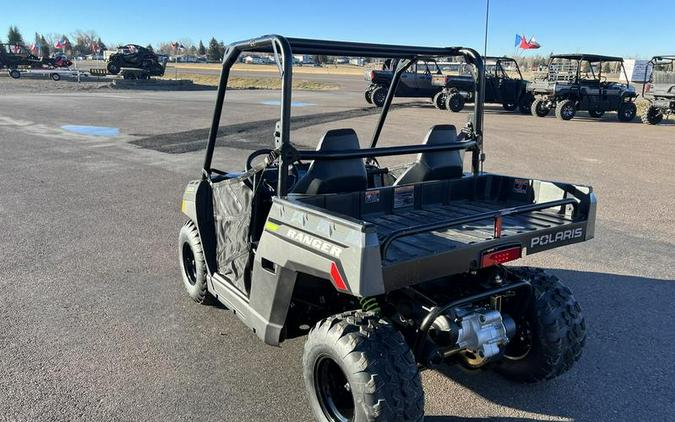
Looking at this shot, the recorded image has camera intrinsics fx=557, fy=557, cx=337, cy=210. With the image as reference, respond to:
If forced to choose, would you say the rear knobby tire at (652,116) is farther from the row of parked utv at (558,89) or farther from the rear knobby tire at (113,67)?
the rear knobby tire at (113,67)

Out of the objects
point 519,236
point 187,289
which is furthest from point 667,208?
point 187,289

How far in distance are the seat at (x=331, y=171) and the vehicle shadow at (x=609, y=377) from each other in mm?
1361

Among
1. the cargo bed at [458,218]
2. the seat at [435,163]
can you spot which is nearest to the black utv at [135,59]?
the seat at [435,163]

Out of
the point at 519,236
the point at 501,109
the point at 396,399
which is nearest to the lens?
the point at 396,399

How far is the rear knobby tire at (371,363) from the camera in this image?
250 cm

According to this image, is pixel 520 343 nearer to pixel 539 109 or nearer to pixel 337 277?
pixel 337 277

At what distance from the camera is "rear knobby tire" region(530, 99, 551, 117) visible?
2089 cm

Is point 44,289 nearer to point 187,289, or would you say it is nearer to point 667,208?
point 187,289

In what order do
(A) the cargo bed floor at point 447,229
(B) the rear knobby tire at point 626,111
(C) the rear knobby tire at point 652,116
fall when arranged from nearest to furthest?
(A) the cargo bed floor at point 447,229 → (C) the rear knobby tire at point 652,116 → (B) the rear knobby tire at point 626,111

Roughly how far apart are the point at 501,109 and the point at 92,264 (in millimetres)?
22345

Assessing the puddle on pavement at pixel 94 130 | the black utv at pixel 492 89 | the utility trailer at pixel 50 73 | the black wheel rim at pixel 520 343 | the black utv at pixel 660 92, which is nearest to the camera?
the black wheel rim at pixel 520 343

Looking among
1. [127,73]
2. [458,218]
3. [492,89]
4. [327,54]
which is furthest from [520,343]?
[127,73]

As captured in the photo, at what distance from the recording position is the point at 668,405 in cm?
320

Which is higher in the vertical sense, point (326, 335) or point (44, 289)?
point (326, 335)
